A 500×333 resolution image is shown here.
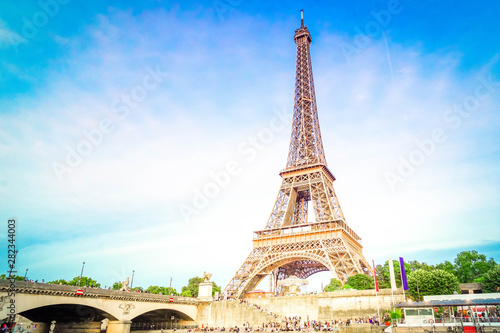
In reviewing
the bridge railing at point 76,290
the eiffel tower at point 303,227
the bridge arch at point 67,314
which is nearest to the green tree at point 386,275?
the eiffel tower at point 303,227

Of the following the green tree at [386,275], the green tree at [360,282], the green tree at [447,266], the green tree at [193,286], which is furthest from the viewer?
the green tree at [193,286]

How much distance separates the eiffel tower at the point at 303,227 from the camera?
49344 mm

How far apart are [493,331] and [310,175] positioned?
42.1 m

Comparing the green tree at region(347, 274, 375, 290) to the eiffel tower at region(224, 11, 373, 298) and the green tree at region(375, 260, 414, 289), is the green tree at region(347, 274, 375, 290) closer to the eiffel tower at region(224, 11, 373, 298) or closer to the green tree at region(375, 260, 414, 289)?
the eiffel tower at region(224, 11, 373, 298)

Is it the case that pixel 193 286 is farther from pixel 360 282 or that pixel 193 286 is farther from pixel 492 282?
pixel 492 282

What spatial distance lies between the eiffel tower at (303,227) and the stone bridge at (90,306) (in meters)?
9.74

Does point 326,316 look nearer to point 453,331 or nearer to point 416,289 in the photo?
point 416,289

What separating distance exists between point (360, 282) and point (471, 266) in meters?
49.8

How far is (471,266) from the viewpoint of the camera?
73.6 metres

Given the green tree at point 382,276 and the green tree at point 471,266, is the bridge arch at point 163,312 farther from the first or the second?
the green tree at point 471,266

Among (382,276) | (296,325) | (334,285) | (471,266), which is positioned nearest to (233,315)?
(296,325)

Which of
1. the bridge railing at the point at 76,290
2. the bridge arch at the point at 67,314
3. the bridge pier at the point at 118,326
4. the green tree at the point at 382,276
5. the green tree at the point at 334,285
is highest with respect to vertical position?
the green tree at the point at 382,276

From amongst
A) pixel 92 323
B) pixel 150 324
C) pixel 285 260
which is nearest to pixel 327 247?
pixel 285 260

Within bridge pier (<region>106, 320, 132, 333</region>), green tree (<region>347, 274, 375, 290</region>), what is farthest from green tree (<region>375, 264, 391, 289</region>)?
bridge pier (<region>106, 320, 132, 333</region>)
